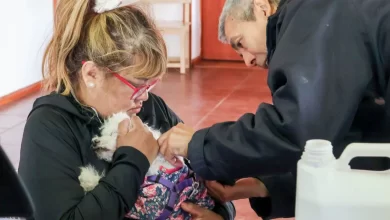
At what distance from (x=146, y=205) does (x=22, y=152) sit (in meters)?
0.34

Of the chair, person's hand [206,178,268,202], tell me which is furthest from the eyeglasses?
the chair

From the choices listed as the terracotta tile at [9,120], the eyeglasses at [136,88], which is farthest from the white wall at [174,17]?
the eyeglasses at [136,88]

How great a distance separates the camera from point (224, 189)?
176 cm

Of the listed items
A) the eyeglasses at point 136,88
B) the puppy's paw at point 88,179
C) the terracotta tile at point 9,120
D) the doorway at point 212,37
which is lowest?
the doorway at point 212,37

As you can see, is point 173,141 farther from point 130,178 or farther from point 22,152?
point 22,152

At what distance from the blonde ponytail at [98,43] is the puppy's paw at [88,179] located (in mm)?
225

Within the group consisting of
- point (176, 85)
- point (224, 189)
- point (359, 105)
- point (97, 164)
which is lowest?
point (176, 85)

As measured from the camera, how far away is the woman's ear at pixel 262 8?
1.59 metres

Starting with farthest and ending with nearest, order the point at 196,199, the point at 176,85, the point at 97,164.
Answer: the point at 176,85 < the point at 196,199 < the point at 97,164

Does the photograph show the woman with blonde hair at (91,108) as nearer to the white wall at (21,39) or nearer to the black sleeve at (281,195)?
the black sleeve at (281,195)

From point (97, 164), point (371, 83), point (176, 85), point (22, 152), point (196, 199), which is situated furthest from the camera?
point (176, 85)

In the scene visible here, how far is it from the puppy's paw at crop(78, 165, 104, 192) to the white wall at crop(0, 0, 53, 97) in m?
3.32

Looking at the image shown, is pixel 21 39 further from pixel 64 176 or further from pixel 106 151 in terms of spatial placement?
pixel 64 176

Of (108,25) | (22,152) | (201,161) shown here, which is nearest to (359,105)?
(201,161)
